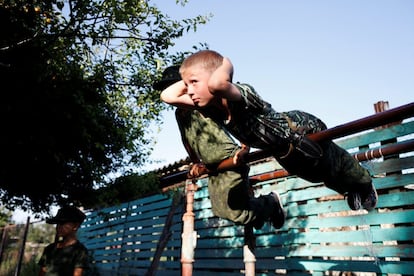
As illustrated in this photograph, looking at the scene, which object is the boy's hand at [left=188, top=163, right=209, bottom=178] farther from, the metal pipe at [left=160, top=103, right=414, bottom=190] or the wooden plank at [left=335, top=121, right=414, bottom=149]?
the wooden plank at [left=335, top=121, right=414, bottom=149]

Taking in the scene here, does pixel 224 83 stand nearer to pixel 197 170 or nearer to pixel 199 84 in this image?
pixel 199 84

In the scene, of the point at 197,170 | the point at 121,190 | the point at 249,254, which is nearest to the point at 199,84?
the point at 197,170

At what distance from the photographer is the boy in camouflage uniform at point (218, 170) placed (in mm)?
2938

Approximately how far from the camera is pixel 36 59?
4680 millimetres

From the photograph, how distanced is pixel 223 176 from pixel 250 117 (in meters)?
1.02

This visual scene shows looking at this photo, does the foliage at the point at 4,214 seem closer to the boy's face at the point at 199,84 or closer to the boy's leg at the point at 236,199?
the boy's leg at the point at 236,199

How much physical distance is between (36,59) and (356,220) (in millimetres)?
4623

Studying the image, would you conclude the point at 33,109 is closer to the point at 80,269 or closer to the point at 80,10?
the point at 80,10

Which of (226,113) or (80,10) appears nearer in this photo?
(226,113)

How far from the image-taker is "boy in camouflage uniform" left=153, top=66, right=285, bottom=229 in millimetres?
2938

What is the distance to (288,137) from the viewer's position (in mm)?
2145

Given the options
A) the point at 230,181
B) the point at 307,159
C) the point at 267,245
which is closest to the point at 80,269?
the point at 230,181

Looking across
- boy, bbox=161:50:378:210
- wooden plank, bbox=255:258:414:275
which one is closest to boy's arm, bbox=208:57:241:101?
boy, bbox=161:50:378:210

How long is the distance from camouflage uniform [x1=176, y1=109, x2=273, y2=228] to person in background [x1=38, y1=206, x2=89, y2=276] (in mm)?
1909
